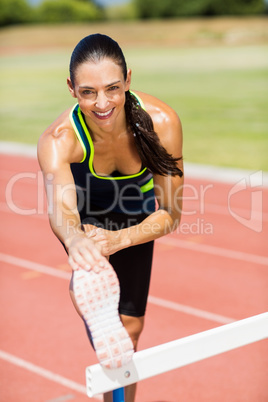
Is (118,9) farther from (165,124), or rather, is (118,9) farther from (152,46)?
(165,124)

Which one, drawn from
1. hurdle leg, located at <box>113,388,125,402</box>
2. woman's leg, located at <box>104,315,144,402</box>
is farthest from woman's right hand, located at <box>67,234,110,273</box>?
woman's leg, located at <box>104,315,144,402</box>

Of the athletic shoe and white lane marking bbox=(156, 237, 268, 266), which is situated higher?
the athletic shoe

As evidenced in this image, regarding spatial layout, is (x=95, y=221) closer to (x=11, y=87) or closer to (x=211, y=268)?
(x=211, y=268)

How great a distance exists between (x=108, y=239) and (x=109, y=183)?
56 cm

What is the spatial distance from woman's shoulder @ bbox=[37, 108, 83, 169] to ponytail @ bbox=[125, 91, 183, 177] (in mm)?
210

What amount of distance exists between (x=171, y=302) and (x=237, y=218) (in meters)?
2.22

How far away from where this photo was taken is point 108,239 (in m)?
1.82

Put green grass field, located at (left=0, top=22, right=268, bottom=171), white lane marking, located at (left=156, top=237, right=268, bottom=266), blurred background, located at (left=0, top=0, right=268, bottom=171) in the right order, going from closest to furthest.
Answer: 1. white lane marking, located at (left=156, top=237, right=268, bottom=266)
2. green grass field, located at (left=0, top=22, right=268, bottom=171)
3. blurred background, located at (left=0, top=0, right=268, bottom=171)

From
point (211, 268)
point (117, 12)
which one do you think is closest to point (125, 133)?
point (211, 268)

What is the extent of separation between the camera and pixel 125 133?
87.3 inches

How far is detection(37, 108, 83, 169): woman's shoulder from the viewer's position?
1986mm

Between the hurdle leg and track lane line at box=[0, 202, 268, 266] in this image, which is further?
track lane line at box=[0, 202, 268, 266]

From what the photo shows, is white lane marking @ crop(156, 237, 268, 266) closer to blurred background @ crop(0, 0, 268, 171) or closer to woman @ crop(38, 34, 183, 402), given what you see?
woman @ crop(38, 34, 183, 402)

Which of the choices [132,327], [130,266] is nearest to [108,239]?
[130,266]
